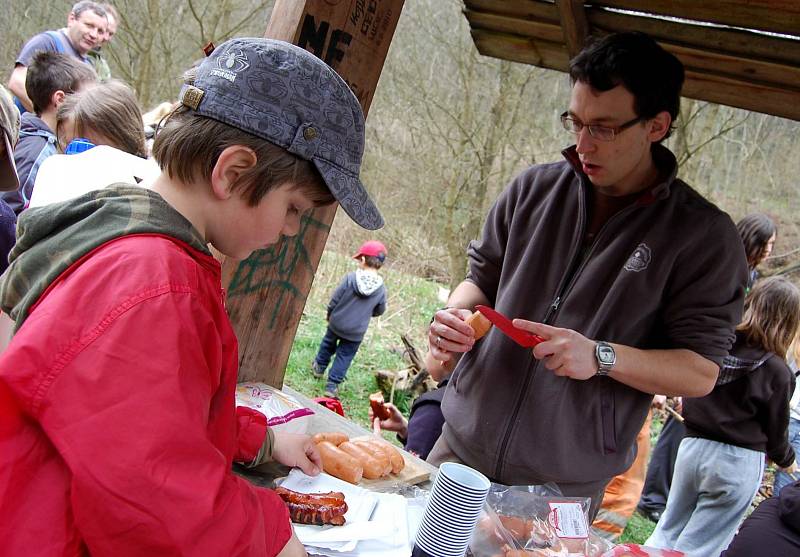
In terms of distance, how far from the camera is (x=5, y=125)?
2082mm

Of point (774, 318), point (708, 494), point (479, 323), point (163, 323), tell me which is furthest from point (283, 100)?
point (708, 494)

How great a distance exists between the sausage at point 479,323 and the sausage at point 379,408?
4.77 feet

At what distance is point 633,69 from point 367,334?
680 centimetres

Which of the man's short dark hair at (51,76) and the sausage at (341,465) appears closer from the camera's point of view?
the sausage at (341,465)

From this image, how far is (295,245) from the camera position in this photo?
218cm

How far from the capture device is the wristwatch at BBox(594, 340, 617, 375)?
1841mm

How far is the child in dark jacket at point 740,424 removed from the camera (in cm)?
375

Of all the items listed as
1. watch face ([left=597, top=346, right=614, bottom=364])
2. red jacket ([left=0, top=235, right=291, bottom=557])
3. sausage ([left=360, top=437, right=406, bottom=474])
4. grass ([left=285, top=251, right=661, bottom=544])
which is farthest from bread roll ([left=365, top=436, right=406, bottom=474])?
grass ([left=285, top=251, right=661, bottom=544])

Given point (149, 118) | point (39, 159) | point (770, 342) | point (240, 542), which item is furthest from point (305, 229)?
point (149, 118)

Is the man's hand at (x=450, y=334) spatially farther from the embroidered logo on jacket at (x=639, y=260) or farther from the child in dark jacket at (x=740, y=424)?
the child in dark jacket at (x=740, y=424)

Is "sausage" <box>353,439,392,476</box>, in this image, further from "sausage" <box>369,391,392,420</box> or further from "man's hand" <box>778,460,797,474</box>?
"man's hand" <box>778,460,797,474</box>

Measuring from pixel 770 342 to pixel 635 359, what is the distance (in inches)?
95.2

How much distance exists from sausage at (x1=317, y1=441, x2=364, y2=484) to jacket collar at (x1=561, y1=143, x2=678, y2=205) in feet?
4.12

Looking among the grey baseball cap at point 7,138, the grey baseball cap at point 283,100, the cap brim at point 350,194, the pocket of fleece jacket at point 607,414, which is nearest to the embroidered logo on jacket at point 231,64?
the grey baseball cap at point 283,100
